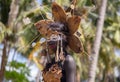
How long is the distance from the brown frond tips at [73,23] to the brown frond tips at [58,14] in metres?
0.09

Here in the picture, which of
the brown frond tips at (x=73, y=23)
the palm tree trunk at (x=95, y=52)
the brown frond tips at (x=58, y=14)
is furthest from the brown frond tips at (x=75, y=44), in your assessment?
the palm tree trunk at (x=95, y=52)

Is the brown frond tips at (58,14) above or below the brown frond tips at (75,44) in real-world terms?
above

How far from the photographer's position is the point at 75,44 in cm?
335

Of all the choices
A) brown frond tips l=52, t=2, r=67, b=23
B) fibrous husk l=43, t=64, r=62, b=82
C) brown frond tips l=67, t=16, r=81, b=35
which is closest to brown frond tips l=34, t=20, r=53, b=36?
brown frond tips l=52, t=2, r=67, b=23

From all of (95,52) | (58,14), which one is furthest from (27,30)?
(58,14)

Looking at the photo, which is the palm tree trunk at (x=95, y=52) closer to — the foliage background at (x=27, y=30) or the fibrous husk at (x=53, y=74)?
the foliage background at (x=27, y=30)

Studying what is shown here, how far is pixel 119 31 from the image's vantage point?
25.0m

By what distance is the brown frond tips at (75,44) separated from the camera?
335 cm

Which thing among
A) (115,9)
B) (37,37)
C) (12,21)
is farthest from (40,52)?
(115,9)

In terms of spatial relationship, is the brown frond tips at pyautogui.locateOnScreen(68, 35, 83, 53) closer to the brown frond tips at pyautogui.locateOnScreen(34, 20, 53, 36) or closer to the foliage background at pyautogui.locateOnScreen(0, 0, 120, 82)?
the brown frond tips at pyautogui.locateOnScreen(34, 20, 53, 36)

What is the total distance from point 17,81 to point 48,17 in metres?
10.8

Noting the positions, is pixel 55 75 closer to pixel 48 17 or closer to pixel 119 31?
pixel 48 17

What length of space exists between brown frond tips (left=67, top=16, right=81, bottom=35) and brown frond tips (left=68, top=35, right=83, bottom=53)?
46 mm

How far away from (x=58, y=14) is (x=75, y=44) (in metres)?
0.32
